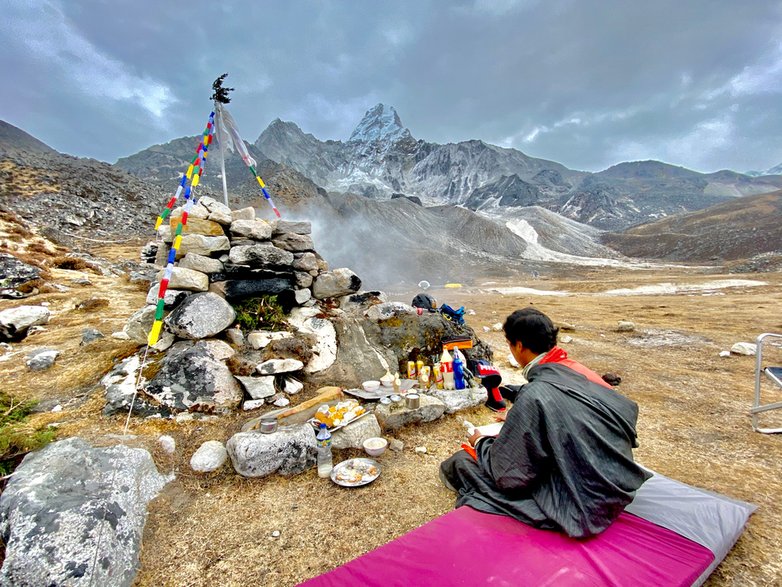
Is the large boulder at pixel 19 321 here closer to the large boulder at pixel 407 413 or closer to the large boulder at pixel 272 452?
the large boulder at pixel 272 452

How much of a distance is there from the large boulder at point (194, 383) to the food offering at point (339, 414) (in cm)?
146

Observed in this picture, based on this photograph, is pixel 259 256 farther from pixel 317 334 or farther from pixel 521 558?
pixel 521 558

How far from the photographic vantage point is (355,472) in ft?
13.1

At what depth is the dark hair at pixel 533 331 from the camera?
281cm

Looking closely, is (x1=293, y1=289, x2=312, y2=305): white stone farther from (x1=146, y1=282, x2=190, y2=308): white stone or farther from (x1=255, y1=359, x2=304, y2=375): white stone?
(x1=146, y1=282, x2=190, y2=308): white stone

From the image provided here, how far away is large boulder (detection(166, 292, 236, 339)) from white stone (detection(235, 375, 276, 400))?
3.09 feet

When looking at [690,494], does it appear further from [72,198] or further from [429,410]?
[72,198]

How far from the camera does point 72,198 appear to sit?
29781mm

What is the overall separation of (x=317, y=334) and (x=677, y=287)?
33304 millimetres

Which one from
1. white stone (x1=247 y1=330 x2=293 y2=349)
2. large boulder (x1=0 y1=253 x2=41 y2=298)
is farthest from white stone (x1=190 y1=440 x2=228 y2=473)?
large boulder (x1=0 y1=253 x2=41 y2=298)

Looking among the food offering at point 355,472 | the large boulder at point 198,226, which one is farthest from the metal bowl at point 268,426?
the large boulder at point 198,226

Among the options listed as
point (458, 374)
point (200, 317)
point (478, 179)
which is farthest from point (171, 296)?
point (478, 179)

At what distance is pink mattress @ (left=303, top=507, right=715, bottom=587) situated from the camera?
2.06 metres

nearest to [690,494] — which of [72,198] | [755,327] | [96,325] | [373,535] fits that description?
[373,535]
